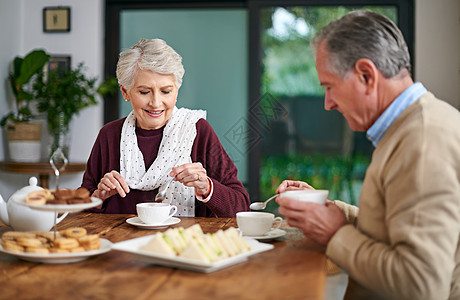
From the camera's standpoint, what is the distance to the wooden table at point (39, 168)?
395 centimetres

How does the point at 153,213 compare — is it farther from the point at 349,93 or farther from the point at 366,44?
the point at 366,44

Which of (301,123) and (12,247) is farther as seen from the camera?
(301,123)

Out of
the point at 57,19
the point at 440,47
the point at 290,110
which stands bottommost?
the point at 290,110

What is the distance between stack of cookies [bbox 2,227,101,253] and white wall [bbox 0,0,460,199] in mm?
3263

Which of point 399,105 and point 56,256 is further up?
point 399,105

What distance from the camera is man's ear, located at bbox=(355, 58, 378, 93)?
127 cm

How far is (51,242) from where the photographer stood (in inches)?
51.3

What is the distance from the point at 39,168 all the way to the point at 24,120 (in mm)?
564

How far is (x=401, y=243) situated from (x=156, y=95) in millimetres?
1343

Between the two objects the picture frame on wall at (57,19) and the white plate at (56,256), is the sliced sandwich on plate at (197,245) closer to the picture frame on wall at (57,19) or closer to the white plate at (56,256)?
the white plate at (56,256)

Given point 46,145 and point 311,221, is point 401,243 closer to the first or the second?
point 311,221

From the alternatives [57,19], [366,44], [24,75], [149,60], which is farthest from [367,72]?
[57,19]

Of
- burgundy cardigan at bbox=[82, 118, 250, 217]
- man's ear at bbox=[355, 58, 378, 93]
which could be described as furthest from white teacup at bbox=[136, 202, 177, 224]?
man's ear at bbox=[355, 58, 378, 93]

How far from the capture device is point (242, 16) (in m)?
4.71
